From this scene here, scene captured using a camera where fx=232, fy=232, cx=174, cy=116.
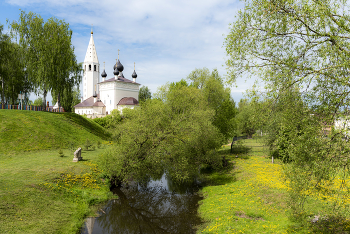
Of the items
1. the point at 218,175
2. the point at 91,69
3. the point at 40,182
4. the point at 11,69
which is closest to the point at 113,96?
the point at 91,69

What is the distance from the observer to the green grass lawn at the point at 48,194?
11.0 m

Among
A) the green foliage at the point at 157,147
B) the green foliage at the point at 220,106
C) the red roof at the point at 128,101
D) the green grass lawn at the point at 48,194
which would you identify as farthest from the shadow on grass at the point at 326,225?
the red roof at the point at 128,101

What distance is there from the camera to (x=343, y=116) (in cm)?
701

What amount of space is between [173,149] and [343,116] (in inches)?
557

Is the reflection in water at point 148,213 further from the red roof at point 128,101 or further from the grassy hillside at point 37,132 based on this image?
the red roof at point 128,101

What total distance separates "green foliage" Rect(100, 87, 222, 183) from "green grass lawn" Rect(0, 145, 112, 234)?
85.7 inches

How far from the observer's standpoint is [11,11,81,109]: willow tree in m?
35.1

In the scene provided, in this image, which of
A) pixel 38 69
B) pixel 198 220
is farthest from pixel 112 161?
pixel 38 69

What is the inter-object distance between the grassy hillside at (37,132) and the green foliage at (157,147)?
12.4 meters

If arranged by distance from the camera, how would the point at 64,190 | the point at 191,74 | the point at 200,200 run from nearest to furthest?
the point at 64,190 → the point at 200,200 → the point at 191,74

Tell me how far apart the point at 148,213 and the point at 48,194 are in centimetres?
633

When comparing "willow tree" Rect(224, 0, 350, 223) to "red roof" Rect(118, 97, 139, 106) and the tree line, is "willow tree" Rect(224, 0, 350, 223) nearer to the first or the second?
the tree line

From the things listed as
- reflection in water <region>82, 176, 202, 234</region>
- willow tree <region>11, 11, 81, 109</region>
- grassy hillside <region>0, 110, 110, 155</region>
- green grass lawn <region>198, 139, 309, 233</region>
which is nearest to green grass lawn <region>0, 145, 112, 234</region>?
reflection in water <region>82, 176, 202, 234</region>

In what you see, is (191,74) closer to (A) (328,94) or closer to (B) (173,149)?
(B) (173,149)
